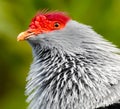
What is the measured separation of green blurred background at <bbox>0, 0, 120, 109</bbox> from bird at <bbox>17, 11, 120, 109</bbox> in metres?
3.32

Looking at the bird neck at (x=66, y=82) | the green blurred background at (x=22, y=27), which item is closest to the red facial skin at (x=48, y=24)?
the bird neck at (x=66, y=82)

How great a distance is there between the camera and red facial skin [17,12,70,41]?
6.15 metres

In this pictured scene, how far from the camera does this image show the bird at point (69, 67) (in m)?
5.77

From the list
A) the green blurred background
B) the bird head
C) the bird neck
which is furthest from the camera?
the green blurred background

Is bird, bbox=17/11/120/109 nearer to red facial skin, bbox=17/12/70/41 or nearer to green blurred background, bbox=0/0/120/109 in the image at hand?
red facial skin, bbox=17/12/70/41

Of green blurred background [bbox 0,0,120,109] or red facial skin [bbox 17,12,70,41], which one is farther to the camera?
green blurred background [bbox 0,0,120,109]

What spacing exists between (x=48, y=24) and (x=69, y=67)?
0.48 metres

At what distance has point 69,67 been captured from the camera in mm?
5945

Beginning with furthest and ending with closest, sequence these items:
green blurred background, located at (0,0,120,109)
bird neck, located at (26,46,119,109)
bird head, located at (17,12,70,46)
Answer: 1. green blurred background, located at (0,0,120,109)
2. bird head, located at (17,12,70,46)
3. bird neck, located at (26,46,119,109)

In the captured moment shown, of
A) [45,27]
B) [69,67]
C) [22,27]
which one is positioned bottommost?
[22,27]

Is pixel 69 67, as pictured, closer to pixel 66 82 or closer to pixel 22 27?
pixel 66 82

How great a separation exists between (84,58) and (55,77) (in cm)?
30

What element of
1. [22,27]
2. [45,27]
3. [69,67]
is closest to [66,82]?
[69,67]

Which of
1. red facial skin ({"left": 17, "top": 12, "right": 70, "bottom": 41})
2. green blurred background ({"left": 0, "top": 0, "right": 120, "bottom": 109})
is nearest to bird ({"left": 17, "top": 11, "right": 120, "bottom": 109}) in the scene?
red facial skin ({"left": 17, "top": 12, "right": 70, "bottom": 41})
